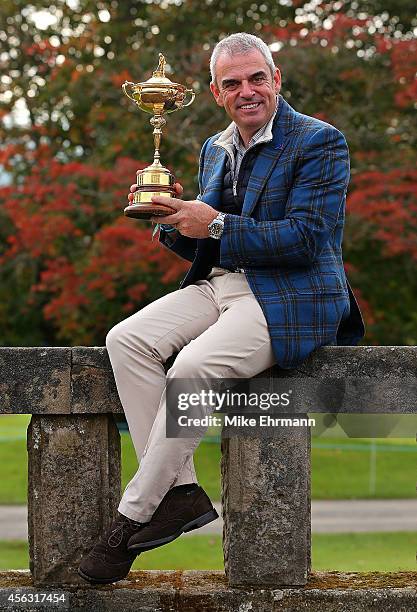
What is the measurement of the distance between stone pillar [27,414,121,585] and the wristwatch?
738 millimetres

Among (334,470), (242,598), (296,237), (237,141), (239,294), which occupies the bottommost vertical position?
(334,470)

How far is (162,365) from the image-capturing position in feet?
11.7

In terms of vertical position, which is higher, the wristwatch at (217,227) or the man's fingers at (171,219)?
the man's fingers at (171,219)

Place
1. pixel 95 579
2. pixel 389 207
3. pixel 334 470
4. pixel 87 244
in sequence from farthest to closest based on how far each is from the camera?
pixel 87 244 → pixel 334 470 → pixel 389 207 → pixel 95 579

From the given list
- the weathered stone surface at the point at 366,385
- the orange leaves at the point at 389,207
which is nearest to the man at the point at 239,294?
the weathered stone surface at the point at 366,385

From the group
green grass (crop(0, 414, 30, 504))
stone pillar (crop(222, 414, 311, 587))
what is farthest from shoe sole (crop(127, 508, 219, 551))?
green grass (crop(0, 414, 30, 504))

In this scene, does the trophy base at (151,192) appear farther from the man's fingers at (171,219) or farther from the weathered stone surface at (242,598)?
the weathered stone surface at (242,598)

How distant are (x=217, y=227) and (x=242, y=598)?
1231 millimetres

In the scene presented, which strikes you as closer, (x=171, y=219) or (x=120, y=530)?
(x=120, y=530)

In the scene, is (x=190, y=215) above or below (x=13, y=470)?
above

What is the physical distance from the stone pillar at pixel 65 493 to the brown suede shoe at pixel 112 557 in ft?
0.58

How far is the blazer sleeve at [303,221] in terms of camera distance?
11.5 feet

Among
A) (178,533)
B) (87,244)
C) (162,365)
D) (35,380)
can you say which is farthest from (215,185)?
(87,244)

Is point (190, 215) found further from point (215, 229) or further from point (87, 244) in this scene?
point (87, 244)
